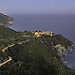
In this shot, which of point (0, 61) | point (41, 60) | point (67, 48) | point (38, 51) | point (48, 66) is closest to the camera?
point (48, 66)

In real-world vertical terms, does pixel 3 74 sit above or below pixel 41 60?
below

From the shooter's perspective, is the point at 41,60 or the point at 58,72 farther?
the point at 41,60

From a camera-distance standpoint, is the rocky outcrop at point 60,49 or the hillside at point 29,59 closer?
the hillside at point 29,59

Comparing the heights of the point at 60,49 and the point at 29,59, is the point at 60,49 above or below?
below

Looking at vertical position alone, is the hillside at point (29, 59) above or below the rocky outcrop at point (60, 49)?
above

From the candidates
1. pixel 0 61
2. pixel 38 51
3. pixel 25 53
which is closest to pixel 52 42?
pixel 38 51

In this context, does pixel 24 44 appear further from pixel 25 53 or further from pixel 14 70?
pixel 14 70

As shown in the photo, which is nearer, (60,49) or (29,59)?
(29,59)

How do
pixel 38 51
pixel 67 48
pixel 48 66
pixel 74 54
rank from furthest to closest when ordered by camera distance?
pixel 67 48 < pixel 74 54 < pixel 38 51 < pixel 48 66

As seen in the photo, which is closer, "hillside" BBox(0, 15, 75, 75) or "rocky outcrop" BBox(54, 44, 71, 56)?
"hillside" BBox(0, 15, 75, 75)

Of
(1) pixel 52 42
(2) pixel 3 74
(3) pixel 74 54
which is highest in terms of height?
(2) pixel 3 74

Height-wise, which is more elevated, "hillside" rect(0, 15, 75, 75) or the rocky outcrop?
"hillside" rect(0, 15, 75, 75)
